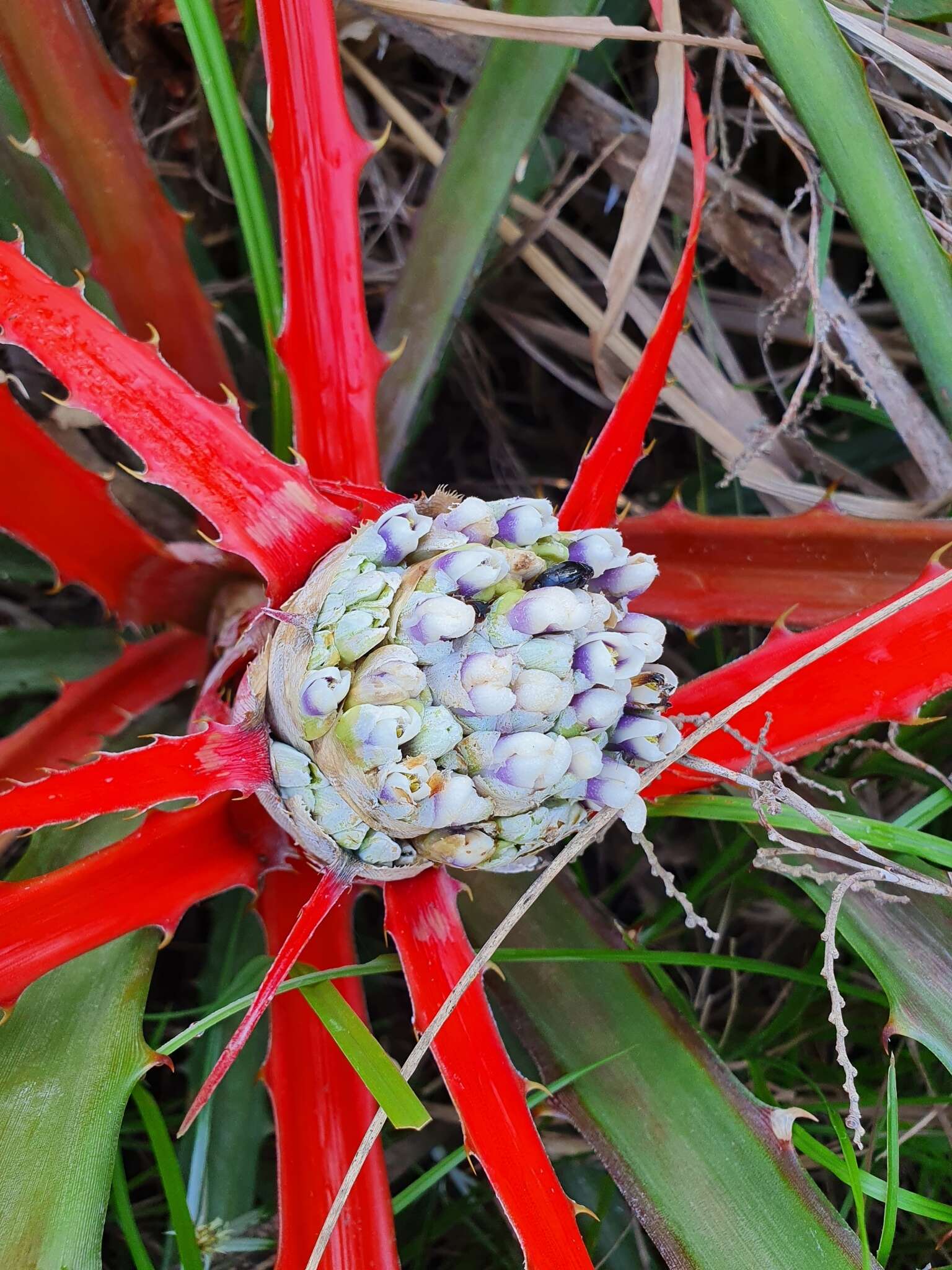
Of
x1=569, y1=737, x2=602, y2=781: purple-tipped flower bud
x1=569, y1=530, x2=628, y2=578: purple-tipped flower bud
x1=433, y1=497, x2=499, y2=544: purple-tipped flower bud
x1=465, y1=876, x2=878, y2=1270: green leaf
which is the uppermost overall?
x1=433, y1=497, x2=499, y2=544: purple-tipped flower bud

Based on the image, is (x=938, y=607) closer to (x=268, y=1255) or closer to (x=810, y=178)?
(x=810, y=178)

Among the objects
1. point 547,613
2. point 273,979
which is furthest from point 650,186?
point 273,979

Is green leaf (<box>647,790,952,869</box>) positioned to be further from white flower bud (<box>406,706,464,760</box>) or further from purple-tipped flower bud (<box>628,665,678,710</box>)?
white flower bud (<box>406,706,464,760</box>)

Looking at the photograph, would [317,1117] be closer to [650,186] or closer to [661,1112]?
[661,1112]

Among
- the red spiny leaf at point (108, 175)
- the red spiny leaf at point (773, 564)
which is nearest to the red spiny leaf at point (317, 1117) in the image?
the red spiny leaf at point (773, 564)

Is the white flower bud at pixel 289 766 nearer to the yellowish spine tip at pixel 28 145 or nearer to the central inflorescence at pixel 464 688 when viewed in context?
the central inflorescence at pixel 464 688

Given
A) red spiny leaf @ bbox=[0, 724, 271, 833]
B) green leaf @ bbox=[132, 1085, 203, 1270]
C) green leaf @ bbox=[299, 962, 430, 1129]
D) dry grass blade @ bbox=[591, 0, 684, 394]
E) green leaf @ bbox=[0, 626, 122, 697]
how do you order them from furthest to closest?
green leaf @ bbox=[0, 626, 122, 697] → dry grass blade @ bbox=[591, 0, 684, 394] → green leaf @ bbox=[132, 1085, 203, 1270] → green leaf @ bbox=[299, 962, 430, 1129] → red spiny leaf @ bbox=[0, 724, 271, 833]

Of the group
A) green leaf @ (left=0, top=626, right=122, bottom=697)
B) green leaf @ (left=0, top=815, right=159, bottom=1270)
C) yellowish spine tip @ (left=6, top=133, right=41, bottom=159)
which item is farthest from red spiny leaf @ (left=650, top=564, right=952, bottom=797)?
yellowish spine tip @ (left=6, top=133, right=41, bottom=159)
